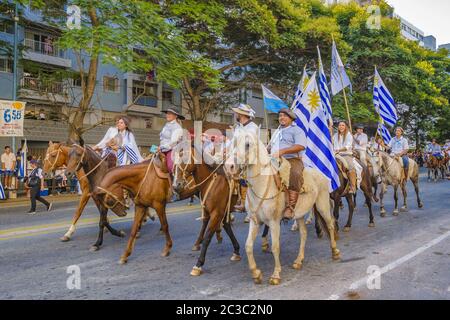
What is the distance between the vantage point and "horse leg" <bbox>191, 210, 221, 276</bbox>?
572 centimetres

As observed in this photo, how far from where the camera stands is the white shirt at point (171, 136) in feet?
23.5

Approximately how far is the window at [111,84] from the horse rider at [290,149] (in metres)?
26.0

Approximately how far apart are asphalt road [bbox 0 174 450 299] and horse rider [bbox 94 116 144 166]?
1798mm

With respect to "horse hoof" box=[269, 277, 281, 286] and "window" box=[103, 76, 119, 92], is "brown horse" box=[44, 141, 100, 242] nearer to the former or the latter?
"horse hoof" box=[269, 277, 281, 286]

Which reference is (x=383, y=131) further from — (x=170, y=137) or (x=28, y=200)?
(x=28, y=200)

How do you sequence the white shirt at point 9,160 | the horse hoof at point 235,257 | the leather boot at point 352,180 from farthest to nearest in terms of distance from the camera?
the white shirt at point 9,160, the leather boot at point 352,180, the horse hoof at point 235,257

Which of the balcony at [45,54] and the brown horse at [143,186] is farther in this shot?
the balcony at [45,54]

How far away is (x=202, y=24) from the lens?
834 inches

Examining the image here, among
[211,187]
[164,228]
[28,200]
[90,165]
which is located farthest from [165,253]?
[28,200]

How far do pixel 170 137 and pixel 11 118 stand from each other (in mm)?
11062

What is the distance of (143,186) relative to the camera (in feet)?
22.6

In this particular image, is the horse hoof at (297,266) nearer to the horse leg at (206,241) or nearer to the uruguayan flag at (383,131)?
the horse leg at (206,241)

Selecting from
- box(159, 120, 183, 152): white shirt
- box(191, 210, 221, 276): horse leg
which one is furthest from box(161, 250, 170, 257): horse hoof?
box(159, 120, 183, 152): white shirt

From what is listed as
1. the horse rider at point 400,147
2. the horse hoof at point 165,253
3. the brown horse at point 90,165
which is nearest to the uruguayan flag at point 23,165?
the brown horse at point 90,165
